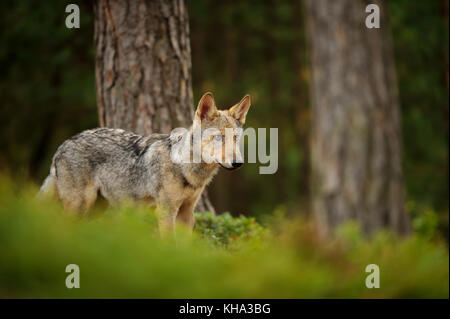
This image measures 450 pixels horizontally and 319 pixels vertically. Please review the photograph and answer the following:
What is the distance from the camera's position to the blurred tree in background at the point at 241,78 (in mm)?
13273

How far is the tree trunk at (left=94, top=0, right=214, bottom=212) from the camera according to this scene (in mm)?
7738

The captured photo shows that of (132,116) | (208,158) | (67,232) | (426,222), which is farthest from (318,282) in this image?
(426,222)

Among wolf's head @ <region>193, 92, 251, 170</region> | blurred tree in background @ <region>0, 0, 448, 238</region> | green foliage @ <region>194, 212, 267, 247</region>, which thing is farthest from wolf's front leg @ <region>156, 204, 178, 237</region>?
blurred tree in background @ <region>0, 0, 448, 238</region>

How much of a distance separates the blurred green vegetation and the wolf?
2107 millimetres

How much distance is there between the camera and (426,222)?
1025cm

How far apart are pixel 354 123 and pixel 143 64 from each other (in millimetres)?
3290

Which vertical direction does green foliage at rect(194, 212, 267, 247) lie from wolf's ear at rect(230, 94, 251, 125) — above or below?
below

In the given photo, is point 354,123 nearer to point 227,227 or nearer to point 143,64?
point 227,227

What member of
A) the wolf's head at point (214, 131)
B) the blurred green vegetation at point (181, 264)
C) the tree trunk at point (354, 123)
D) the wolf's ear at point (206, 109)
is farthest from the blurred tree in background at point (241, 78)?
the blurred green vegetation at point (181, 264)

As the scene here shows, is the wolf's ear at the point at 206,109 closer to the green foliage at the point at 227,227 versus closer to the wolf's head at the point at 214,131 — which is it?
the wolf's head at the point at 214,131

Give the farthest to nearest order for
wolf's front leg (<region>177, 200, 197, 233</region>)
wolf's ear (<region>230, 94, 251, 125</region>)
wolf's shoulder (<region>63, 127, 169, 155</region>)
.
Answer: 1. wolf's shoulder (<region>63, 127, 169, 155</region>)
2. wolf's ear (<region>230, 94, 251, 125</region>)
3. wolf's front leg (<region>177, 200, 197, 233</region>)

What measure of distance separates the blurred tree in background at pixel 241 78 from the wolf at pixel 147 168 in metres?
4.25

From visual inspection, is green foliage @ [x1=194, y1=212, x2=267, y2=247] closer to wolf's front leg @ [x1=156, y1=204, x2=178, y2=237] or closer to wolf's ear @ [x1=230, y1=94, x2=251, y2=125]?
wolf's front leg @ [x1=156, y1=204, x2=178, y2=237]

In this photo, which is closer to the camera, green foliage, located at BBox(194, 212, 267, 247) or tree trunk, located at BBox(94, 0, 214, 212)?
green foliage, located at BBox(194, 212, 267, 247)
